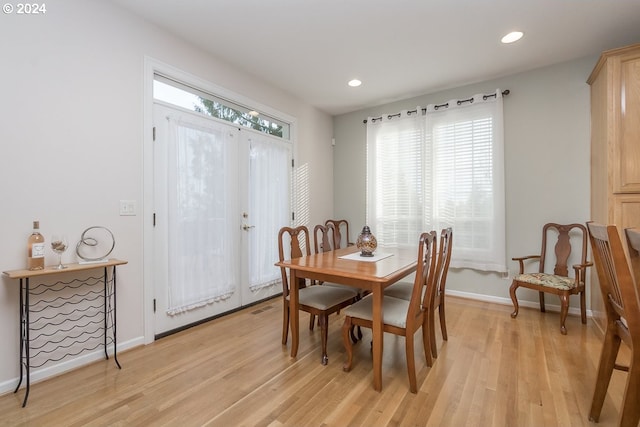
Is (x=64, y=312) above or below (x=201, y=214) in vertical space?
below

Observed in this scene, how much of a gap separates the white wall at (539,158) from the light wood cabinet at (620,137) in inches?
17.8

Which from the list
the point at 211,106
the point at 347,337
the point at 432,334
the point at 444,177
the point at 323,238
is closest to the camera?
the point at 347,337

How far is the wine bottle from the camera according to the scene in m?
1.83

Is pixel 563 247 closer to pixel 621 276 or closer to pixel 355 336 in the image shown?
pixel 621 276

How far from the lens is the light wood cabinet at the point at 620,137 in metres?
2.46

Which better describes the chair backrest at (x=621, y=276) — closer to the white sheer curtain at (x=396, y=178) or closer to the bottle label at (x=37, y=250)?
the white sheer curtain at (x=396, y=178)

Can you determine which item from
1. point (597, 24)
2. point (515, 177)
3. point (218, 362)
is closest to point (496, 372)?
point (218, 362)

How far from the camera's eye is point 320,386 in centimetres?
189

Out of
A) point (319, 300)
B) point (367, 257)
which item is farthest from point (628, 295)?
point (319, 300)

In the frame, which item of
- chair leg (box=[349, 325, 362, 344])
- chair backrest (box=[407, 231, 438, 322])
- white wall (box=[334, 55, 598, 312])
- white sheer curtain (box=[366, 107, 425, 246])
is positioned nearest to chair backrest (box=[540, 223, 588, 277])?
white wall (box=[334, 55, 598, 312])

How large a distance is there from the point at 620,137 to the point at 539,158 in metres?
0.82

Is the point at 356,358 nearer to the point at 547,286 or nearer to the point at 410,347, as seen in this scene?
the point at 410,347

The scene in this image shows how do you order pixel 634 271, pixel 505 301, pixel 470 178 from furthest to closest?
pixel 470 178
pixel 505 301
pixel 634 271

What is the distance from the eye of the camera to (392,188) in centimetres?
429
